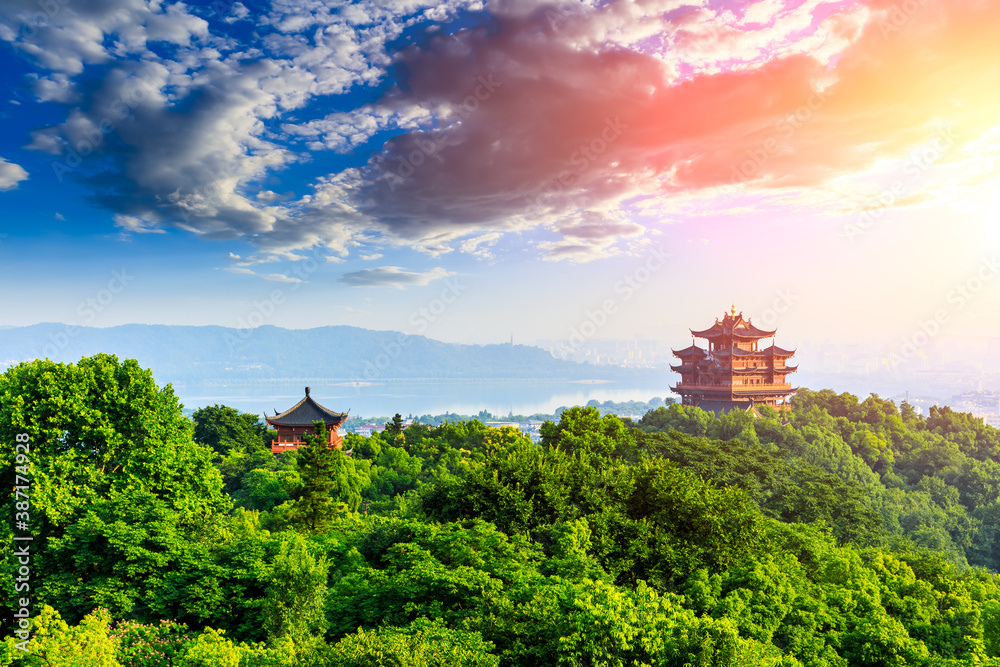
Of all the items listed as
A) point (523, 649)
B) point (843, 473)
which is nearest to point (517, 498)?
point (523, 649)

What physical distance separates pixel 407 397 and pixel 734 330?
13895 centimetres

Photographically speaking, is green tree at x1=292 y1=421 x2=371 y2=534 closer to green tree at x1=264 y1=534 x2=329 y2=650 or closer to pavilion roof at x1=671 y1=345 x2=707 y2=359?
green tree at x1=264 y1=534 x2=329 y2=650

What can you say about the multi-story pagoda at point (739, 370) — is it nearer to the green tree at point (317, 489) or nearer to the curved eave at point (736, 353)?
the curved eave at point (736, 353)

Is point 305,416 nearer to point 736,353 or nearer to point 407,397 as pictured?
point 736,353

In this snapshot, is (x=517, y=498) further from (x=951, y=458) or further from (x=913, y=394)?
(x=913, y=394)

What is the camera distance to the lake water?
129 meters

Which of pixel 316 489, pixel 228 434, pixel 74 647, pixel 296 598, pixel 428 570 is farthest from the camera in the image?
pixel 228 434

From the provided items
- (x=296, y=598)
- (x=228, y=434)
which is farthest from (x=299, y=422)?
(x=296, y=598)

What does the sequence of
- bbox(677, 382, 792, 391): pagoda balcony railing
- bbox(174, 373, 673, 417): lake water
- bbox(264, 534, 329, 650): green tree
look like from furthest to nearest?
bbox(174, 373, 673, 417): lake water
bbox(677, 382, 792, 391): pagoda balcony railing
bbox(264, 534, 329, 650): green tree

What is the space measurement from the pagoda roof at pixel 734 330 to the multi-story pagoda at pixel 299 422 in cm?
2546

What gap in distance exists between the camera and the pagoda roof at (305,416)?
3169cm

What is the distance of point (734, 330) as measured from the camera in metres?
37.7

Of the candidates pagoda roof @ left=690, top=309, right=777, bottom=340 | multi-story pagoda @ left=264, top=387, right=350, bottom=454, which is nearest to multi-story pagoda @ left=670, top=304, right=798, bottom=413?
pagoda roof @ left=690, top=309, right=777, bottom=340

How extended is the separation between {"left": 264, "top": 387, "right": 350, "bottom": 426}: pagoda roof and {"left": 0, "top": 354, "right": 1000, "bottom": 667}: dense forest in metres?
11.8
